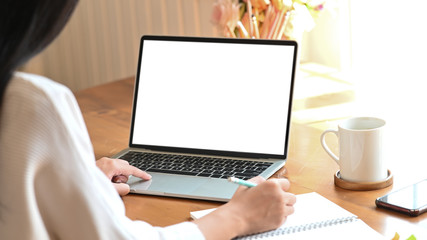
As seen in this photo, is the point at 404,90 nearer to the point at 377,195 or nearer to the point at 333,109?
the point at 333,109

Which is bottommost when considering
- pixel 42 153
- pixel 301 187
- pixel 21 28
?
pixel 301 187

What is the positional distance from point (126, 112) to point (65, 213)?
102 cm

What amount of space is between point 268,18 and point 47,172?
108 cm

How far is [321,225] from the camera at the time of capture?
987mm

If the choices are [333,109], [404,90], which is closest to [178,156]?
[333,109]

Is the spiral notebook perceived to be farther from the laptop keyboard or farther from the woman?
the woman

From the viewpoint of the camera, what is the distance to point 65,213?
0.76 m

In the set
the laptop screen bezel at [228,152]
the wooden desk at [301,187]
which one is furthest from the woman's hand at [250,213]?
the laptop screen bezel at [228,152]

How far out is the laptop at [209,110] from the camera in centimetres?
127

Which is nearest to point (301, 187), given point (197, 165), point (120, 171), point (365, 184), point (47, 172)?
point (365, 184)

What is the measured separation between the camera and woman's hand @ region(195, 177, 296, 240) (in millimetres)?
943

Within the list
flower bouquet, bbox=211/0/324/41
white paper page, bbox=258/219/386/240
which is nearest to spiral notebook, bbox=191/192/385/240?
white paper page, bbox=258/219/386/240

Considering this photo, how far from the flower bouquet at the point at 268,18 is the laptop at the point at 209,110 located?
1.01 ft

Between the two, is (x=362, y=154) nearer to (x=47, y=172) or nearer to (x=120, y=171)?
(x=120, y=171)
